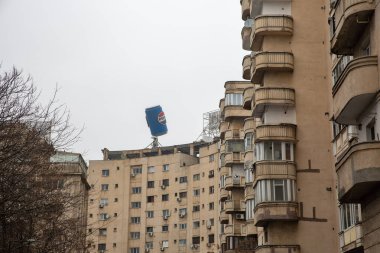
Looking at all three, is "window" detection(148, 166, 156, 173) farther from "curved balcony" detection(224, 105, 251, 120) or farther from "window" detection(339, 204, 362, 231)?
"window" detection(339, 204, 362, 231)

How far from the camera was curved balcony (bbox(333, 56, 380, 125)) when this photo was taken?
1684 centimetres

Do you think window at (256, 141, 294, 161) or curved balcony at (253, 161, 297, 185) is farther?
window at (256, 141, 294, 161)

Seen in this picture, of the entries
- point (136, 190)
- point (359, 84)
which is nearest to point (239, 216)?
point (359, 84)

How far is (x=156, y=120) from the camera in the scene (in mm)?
103750

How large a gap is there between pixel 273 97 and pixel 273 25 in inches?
154

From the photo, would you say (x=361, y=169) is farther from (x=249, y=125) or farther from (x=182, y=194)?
(x=182, y=194)

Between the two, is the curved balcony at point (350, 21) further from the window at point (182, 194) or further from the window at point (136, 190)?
the window at point (136, 190)

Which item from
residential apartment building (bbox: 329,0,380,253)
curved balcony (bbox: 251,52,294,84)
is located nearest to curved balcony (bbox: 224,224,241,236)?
curved balcony (bbox: 251,52,294,84)

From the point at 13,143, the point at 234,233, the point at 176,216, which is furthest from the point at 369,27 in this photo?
the point at 176,216

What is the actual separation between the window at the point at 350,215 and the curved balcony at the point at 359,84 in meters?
9.77

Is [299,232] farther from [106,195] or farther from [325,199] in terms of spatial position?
[106,195]

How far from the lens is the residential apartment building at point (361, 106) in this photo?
1633cm

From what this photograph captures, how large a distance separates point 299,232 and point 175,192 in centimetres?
5796

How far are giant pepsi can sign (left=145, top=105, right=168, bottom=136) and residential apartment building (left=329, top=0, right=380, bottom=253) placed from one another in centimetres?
8447
